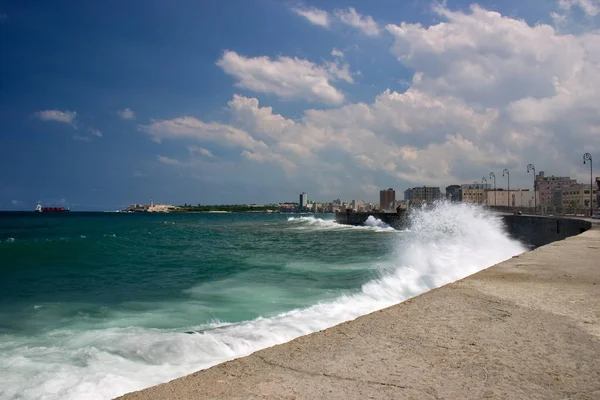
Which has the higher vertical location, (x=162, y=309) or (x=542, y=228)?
(x=542, y=228)

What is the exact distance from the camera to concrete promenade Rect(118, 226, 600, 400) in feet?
8.45

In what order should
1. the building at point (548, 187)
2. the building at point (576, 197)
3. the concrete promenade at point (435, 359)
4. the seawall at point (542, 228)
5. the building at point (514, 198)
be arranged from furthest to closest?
the building at point (548, 187) → the building at point (514, 198) → the building at point (576, 197) → the seawall at point (542, 228) → the concrete promenade at point (435, 359)

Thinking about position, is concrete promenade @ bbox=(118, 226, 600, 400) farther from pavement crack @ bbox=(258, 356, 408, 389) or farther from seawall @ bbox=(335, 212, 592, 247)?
seawall @ bbox=(335, 212, 592, 247)

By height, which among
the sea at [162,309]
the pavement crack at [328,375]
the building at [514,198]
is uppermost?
the building at [514,198]

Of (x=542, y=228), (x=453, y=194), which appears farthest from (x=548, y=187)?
(x=542, y=228)

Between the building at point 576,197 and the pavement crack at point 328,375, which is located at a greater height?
the building at point 576,197

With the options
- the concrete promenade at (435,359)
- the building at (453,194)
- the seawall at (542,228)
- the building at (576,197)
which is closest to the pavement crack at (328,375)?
the concrete promenade at (435,359)

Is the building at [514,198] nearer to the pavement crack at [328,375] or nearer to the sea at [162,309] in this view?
the sea at [162,309]

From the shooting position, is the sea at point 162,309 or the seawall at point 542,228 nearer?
the sea at point 162,309

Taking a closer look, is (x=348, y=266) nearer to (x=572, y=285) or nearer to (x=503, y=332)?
(x=572, y=285)

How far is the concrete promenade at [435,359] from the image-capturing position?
8.45ft

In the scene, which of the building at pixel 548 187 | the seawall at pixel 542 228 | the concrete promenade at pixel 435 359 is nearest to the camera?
the concrete promenade at pixel 435 359

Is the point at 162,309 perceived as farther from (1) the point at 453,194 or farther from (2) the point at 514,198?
(1) the point at 453,194

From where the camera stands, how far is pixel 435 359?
10.0 ft
